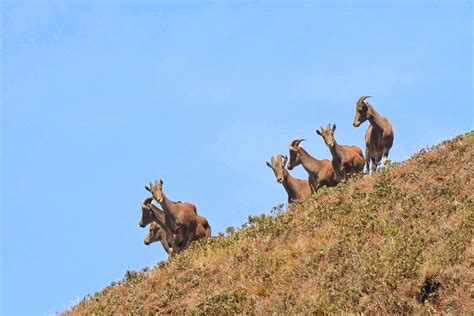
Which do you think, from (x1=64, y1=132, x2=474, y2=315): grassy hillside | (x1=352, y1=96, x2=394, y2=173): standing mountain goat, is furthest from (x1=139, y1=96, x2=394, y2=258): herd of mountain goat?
(x1=64, y1=132, x2=474, y2=315): grassy hillside

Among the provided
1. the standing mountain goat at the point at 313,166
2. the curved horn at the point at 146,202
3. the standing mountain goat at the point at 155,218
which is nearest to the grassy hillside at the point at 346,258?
the standing mountain goat at the point at 155,218

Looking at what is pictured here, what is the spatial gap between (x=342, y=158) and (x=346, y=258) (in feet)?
48.0

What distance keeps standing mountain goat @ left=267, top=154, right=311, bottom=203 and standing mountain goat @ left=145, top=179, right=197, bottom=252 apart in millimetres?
4154

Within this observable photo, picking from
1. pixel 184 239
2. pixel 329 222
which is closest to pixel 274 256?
pixel 329 222

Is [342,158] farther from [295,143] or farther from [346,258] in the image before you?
[346,258]

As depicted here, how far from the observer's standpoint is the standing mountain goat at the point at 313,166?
104 feet

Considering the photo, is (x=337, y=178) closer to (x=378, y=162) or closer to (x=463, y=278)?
(x=378, y=162)

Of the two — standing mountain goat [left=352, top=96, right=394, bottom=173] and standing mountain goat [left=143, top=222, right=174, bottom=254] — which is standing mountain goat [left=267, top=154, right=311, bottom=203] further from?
standing mountain goat [left=143, top=222, right=174, bottom=254]

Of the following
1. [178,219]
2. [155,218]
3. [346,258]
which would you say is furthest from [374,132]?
[346,258]

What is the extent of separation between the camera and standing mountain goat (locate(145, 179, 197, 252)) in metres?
30.0

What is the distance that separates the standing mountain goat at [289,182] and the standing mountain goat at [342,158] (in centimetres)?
201

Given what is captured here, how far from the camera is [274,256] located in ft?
61.3

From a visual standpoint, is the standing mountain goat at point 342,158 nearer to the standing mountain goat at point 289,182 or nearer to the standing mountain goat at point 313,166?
the standing mountain goat at point 313,166

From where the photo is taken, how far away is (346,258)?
1678 cm
